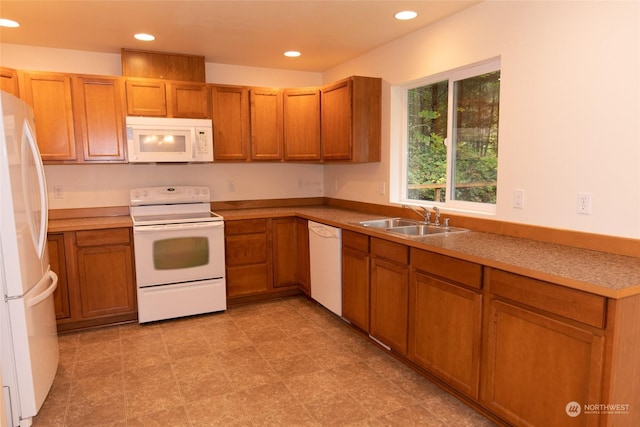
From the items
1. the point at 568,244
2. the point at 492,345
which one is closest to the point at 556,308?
the point at 492,345

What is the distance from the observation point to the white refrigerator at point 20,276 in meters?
2.01

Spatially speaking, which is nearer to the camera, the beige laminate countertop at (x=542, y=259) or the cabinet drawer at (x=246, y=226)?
the beige laminate countertop at (x=542, y=259)

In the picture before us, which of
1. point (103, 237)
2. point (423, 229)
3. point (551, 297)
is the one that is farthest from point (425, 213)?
point (103, 237)

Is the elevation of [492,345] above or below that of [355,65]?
below

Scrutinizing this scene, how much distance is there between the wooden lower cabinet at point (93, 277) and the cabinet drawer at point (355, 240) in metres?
1.83

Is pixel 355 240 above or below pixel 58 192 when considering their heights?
below

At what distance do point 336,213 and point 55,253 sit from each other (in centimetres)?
239

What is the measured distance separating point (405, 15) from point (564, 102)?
128 cm

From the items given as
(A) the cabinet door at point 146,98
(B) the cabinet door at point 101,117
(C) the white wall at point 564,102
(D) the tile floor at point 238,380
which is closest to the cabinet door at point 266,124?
(A) the cabinet door at point 146,98

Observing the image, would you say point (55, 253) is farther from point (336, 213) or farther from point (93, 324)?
point (336, 213)

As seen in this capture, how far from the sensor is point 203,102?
12.9 ft

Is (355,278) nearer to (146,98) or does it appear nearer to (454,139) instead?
(454,139)

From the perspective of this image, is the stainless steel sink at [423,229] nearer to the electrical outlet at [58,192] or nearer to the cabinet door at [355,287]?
the cabinet door at [355,287]

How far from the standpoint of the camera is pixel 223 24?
3092 mm
